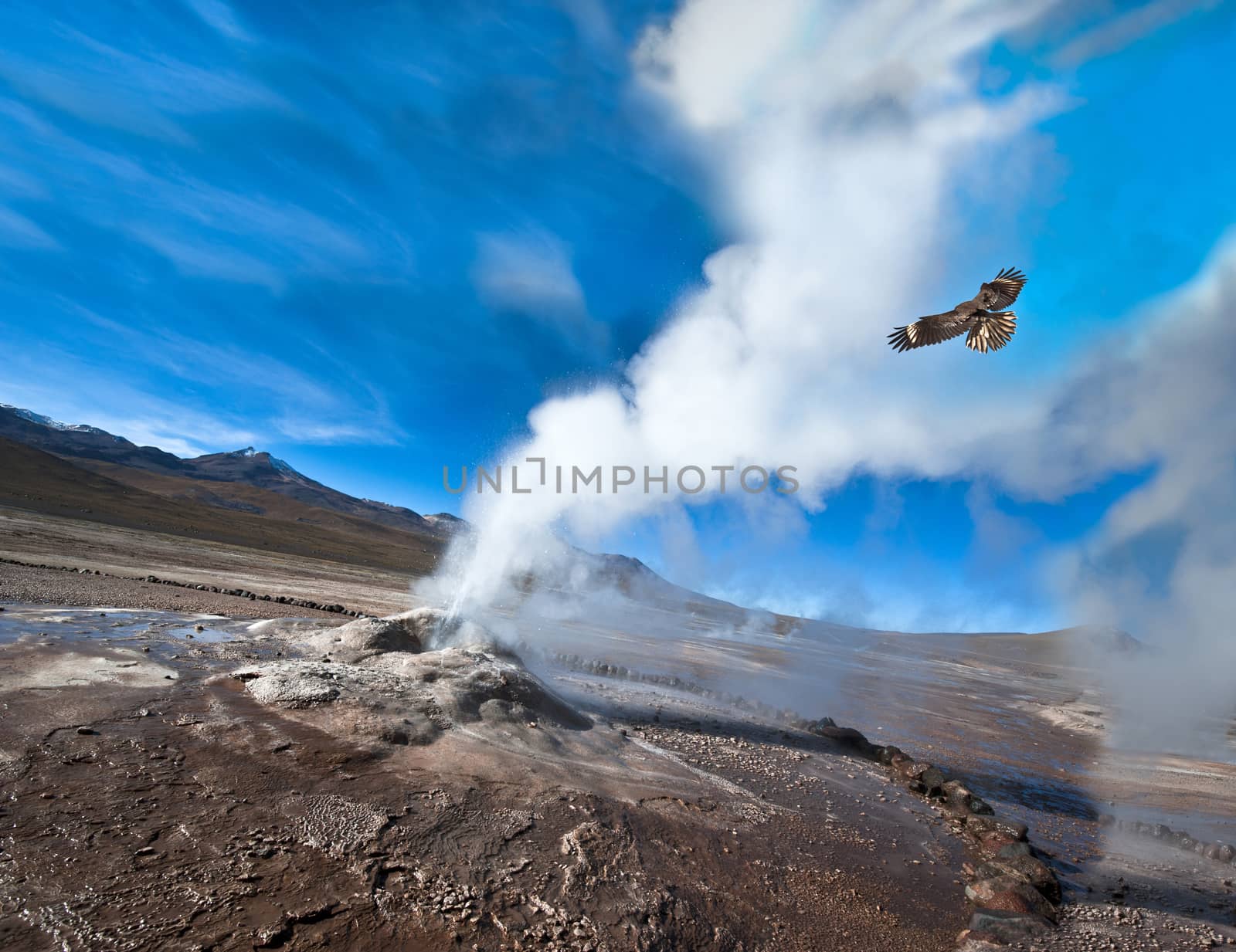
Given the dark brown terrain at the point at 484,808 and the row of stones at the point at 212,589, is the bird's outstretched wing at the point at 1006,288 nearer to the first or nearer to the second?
the dark brown terrain at the point at 484,808

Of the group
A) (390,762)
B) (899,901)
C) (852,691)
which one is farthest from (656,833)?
(852,691)

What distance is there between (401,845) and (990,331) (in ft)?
46.8

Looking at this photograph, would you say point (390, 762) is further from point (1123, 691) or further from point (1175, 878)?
point (1123, 691)

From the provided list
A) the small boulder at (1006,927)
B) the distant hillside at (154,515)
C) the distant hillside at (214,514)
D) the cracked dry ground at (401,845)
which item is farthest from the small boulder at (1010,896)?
the distant hillside at (154,515)

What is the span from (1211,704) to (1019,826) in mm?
39317

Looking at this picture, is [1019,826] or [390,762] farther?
[1019,826]

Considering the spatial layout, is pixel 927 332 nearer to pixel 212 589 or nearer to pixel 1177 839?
pixel 1177 839

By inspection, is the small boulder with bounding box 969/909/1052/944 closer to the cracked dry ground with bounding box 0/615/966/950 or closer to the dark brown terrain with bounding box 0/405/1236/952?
the dark brown terrain with bounding box 0/405/1236/952

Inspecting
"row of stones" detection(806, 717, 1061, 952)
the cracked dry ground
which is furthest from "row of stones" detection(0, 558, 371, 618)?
"row of stones" detection(806, 717, 1061, 952)

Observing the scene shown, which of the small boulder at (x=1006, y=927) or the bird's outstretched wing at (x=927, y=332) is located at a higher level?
the bird's outstretched wing at (x=927, y=332)

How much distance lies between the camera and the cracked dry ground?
4.61 meters

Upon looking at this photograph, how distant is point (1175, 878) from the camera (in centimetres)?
902

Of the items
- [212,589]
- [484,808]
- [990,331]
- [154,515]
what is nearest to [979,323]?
[990,331]

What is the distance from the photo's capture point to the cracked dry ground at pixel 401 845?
461 centimetres
